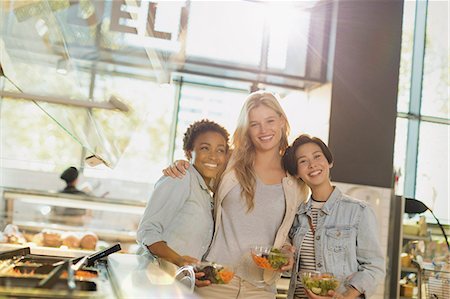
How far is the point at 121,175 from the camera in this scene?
6621mm

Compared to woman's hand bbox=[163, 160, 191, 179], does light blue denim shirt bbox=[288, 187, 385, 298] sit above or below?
below

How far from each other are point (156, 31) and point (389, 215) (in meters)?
4.29

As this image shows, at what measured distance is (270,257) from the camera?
243 centimetres

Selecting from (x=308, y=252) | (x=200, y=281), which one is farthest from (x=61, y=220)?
(x=200, y=281)

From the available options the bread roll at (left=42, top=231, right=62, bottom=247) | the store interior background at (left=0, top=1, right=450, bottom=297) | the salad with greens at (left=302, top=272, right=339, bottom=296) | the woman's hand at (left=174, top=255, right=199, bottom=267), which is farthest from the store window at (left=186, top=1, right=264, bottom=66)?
the salad with greens at (left=302, top=272, right=339, bottom=296)

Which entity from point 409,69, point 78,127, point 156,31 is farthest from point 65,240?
point 409,69

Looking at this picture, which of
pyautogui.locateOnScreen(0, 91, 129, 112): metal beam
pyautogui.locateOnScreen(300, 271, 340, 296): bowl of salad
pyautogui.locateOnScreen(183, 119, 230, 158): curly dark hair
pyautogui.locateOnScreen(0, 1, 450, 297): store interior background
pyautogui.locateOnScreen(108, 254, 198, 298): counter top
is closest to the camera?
pyautogui.locateOnScreen(108, 254, 198, 298): counter top

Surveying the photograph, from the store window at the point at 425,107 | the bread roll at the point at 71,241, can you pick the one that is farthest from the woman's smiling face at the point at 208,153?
the store window at the point at 425,107

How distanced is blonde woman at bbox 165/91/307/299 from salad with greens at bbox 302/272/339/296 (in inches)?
6.8

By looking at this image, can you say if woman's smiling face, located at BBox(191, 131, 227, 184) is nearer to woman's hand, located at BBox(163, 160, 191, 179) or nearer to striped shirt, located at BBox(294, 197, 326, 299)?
woman's hand, located at BBox(163, 160, 191, 179)

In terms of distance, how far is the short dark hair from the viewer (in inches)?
109

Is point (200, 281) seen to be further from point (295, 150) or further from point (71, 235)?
point (71, 235)

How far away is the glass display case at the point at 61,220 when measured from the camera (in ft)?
14.8

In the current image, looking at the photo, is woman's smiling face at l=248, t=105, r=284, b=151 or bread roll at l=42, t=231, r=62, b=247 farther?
bread roll at l=42, t=231, r=62, b=247
